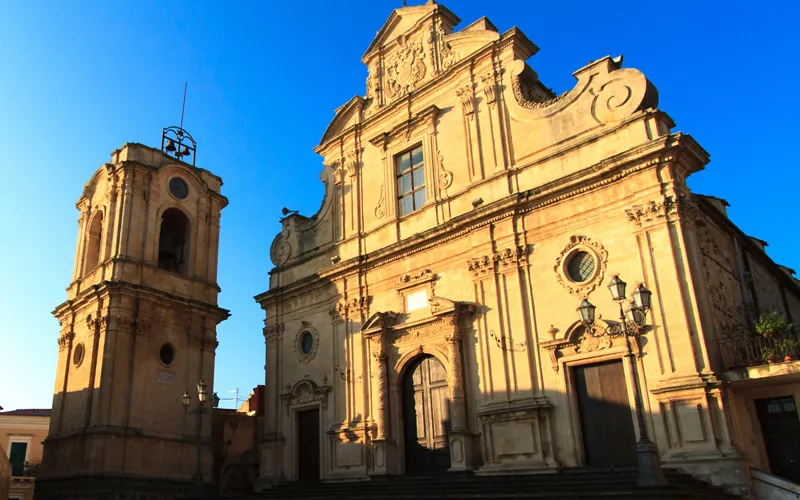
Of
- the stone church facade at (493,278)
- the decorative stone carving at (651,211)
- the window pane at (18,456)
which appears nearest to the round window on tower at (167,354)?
the stone church facade at (493,278)

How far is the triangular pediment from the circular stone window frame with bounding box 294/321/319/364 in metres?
8.92

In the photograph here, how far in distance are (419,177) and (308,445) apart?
8.68 m

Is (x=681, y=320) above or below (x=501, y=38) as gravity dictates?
below

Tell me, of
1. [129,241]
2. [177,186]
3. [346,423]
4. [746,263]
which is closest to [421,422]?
[346,423]

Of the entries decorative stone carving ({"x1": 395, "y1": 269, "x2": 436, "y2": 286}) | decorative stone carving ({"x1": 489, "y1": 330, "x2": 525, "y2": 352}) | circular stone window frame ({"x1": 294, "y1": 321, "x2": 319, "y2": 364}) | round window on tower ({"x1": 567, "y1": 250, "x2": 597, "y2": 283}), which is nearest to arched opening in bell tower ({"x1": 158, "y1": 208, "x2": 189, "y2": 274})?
circular stone window frame ({"x1": 294, "y1": 321, "x2": 319, "y2": 364})

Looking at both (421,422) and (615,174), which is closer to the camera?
(615,174)

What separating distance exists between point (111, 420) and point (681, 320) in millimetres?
17070

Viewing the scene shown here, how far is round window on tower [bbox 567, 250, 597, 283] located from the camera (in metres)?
14.7

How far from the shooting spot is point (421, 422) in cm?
1714

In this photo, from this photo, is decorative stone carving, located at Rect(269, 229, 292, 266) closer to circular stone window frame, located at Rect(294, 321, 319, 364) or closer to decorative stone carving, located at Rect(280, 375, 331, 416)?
circular stone window frame, located at Rect(294, 321, 319, 364)

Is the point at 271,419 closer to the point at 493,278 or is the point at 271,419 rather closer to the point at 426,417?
the point at 426,417

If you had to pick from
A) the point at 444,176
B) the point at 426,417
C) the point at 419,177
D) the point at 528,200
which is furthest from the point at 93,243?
the point at 528,200

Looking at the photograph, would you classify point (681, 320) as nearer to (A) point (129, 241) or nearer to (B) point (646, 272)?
(B) point (646, 272)

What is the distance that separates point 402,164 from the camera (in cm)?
1989
